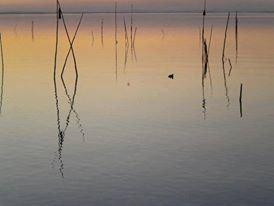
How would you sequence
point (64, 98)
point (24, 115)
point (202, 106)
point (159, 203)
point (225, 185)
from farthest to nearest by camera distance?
point (64, 98)
point (202, 106)
point (24, 115)
point (225, 185)
point (159, 203)

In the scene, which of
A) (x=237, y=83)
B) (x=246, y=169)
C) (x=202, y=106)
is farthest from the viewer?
(x=237, y=83)

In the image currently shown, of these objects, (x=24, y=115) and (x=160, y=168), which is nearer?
(x=160, y=168)


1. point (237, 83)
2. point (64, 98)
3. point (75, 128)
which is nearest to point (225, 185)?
point (75, 128)

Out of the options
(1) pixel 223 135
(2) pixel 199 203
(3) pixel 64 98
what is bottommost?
(2) pixel 199 203

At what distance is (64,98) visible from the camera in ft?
50.4

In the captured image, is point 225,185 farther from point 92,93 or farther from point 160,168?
point 92,93

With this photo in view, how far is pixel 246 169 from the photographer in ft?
27.8

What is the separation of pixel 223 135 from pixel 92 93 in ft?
19.8

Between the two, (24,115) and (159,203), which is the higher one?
(24,115)

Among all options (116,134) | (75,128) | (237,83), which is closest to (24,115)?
(75,128)

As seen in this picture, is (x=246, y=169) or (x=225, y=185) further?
(x=246, y=169)

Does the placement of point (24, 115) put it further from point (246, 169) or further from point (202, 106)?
point (246, 169)

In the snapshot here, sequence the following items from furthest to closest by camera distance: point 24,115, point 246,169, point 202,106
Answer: point 202,106, point 24,115, point 246,169

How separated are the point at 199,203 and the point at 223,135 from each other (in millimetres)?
3755
